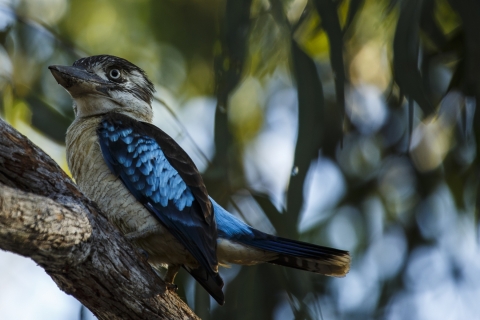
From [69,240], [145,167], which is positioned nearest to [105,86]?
[145,167]

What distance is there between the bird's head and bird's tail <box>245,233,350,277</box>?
37.0 inches

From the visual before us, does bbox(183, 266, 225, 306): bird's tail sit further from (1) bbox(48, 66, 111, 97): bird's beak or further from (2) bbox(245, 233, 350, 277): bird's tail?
(1) bbox(48, 66, 111, 97): bird's beak

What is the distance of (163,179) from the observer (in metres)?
2.69

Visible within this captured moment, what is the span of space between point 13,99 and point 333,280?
232 cm

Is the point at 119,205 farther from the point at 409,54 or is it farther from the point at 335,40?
the point at 409,54

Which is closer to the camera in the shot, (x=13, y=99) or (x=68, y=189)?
(x=68, y=189)

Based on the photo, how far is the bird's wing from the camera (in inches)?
98.8

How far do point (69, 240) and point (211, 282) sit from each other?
2.81 ft

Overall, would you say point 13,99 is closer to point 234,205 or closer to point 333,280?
point 234,205

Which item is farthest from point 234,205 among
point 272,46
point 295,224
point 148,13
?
point 148,13

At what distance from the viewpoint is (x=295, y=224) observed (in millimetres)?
3277

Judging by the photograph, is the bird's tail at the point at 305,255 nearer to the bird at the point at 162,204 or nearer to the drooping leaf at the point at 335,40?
the bird at the point at 162,204

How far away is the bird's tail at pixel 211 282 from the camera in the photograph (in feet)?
8.21

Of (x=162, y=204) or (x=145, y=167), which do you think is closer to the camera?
(x=162, y=204)
